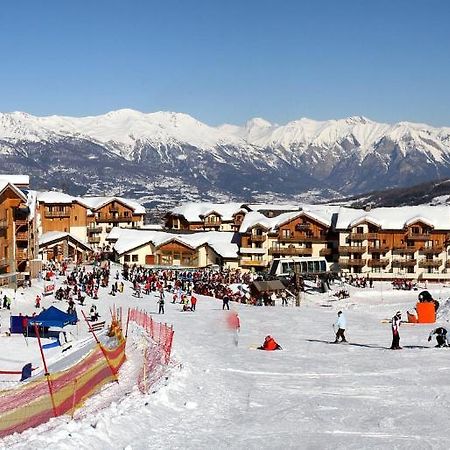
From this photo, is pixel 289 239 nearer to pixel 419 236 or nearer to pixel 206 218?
pixel 419 236

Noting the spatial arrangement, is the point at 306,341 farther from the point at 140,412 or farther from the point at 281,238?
the point at 281,238

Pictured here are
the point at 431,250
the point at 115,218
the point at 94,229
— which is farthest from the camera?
the point at 115,218

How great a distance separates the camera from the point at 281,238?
81.1 metres

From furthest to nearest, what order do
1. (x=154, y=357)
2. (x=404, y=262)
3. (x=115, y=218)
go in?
1. (x=115, y=218)
2. (x=404, y=262)
3. (x=154, y=357)

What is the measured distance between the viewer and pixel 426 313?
107ft

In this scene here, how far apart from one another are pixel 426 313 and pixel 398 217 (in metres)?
47.9

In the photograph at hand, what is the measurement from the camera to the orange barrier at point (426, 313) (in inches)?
1282

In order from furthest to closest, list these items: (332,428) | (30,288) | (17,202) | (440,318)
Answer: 1. (17,202)
2. (30,288)
3. (440,318)
4. (332,428)

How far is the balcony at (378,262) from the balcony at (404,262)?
879 millimetres

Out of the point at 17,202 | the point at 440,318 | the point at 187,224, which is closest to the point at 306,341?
the point at 440,318

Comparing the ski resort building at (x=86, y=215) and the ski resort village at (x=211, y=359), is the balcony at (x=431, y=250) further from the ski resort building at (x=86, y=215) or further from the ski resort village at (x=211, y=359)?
the ski resort building at (x=86, y=215)

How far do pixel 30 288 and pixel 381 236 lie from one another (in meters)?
42.3

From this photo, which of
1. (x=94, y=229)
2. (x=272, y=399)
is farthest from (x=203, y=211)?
(x=272, y=399)

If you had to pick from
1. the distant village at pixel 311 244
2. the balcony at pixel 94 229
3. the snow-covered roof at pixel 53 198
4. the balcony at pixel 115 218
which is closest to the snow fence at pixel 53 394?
the distant village at pixel 311 244
